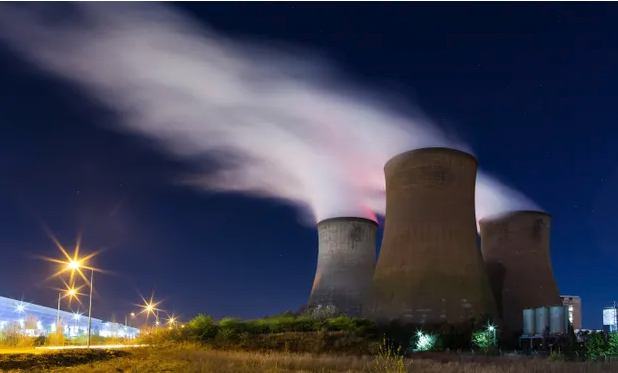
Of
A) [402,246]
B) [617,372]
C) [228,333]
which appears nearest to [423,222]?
[402,246]

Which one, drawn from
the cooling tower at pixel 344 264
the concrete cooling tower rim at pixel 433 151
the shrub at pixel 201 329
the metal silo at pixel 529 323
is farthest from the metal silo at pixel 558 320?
the shrub at pixel 201 329

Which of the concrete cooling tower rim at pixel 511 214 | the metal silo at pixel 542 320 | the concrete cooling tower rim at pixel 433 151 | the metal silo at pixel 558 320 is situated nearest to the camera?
the metal silo at pixel 558 320

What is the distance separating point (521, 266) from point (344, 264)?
12786mm

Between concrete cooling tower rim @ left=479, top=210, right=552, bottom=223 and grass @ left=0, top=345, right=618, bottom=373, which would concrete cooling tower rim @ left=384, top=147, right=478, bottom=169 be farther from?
grass @ left=0, top=345, right=618, bottom=373

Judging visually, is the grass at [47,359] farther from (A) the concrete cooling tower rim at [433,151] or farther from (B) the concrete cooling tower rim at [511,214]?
Answer: (B) the concrete cooling tower rim at [511,214]

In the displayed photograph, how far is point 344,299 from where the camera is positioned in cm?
3891

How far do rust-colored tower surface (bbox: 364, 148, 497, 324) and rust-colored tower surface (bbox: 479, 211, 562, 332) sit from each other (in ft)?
22.7

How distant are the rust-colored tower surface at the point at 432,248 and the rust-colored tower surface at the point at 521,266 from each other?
692cm

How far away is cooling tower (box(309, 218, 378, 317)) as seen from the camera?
3909cm

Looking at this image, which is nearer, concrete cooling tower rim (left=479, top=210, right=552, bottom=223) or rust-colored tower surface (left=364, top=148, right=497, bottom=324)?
rust-colored tower surface (left=364, top=148, right=497, bottom=324)

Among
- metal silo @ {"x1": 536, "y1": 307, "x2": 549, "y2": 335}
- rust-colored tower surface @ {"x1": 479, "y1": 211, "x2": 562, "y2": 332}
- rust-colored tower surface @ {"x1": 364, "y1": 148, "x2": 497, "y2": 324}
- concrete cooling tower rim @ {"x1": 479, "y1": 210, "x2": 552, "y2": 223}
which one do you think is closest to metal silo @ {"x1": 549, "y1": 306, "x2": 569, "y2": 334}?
metal silo @ {"x1": 536, "y1": 307, "x2": 549, "y2": 335}

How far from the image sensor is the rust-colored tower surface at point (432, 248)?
2858 centimetres

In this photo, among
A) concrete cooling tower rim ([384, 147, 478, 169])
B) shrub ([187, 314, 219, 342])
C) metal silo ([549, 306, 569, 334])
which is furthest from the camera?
concrete cooling tower rim ([384, 147, 478, 169])

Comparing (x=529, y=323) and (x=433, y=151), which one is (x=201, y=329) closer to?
(x=433, y=151)
